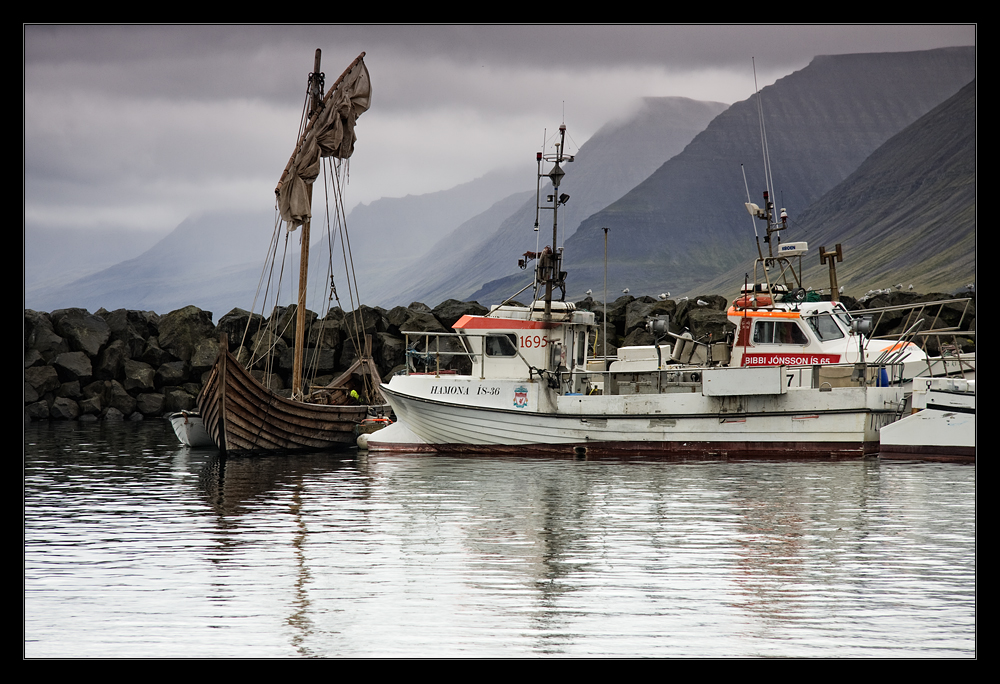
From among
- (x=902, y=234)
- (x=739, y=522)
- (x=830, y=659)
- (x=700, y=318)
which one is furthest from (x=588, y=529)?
(x=902, y=234)

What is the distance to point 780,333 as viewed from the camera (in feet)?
80.6

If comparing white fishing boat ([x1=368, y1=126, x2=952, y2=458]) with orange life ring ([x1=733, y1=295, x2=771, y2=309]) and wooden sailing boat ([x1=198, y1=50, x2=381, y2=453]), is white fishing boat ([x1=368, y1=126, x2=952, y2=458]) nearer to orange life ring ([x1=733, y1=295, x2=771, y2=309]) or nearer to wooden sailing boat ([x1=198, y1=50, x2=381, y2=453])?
orange life ring ([x1=733, y1=295, x2=771, y2=309])

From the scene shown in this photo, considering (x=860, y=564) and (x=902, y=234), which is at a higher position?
(x=902, y=234)

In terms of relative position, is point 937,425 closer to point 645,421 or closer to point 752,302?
point 752,302

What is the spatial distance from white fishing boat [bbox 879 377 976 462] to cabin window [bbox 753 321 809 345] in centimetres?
356

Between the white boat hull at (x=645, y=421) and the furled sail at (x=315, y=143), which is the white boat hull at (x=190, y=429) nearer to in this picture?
the white boat hull at (x=645, y=421)

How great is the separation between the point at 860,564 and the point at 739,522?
2977 mm

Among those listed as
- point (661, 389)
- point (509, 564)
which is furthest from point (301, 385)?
point (509, 564)

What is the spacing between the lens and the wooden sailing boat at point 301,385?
81.1ft

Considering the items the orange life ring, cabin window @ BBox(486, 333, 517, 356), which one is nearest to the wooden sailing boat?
cabin window @ BBox(486, 333, 517, 356)

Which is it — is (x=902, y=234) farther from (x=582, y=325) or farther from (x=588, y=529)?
(x=588, y=529)

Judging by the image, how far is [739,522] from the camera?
1410 centimetres

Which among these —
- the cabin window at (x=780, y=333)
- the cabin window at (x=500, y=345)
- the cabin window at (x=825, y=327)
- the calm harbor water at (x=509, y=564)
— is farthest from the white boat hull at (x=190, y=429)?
the cabin window at (x=825, y=327)

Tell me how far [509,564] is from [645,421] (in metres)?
12.8
